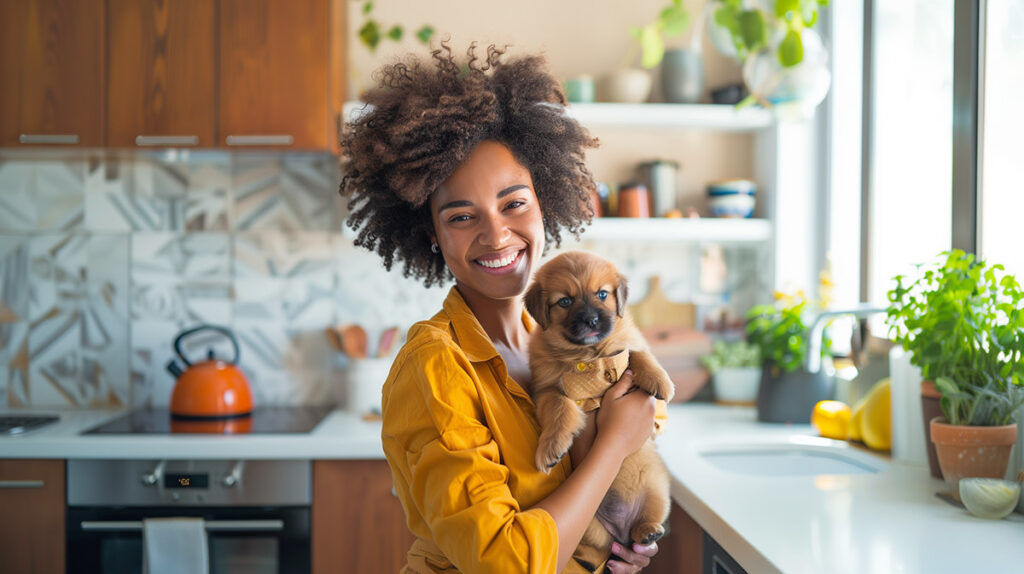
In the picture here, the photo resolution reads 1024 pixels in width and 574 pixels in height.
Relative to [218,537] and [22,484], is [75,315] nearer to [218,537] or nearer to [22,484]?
[22,484]

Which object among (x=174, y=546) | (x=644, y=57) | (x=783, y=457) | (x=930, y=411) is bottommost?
(x=174, y=546)

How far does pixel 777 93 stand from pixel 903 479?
929mm

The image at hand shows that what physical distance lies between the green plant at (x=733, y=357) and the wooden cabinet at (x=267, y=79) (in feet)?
5.09

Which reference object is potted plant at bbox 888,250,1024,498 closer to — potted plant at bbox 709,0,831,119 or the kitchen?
the kitchen

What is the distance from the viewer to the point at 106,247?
2793 mm

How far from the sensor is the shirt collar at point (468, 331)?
3.74ft

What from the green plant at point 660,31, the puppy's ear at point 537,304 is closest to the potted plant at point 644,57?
the green plant at point 660,31

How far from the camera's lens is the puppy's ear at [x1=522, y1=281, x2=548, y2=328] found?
119cm

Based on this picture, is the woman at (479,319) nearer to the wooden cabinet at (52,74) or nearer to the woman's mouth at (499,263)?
the woman's mouth at (499,263)

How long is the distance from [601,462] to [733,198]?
6.09 ft

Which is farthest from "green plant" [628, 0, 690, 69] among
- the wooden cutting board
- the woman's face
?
the woman's face

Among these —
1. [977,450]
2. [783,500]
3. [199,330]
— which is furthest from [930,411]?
[199,330]

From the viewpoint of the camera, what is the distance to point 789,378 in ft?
7.77

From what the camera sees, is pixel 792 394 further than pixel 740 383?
No
